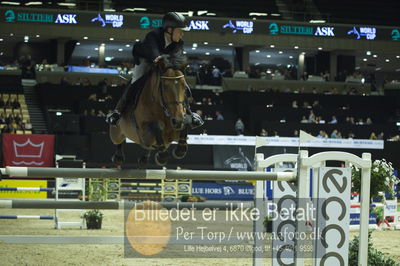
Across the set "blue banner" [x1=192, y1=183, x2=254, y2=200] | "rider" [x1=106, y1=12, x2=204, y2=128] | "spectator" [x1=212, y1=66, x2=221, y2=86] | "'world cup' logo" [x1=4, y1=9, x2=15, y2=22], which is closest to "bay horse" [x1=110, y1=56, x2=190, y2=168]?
"rider" [x1=106, y1=12, x2=204, y2=128]

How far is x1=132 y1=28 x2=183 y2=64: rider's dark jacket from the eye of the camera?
19.0 ft

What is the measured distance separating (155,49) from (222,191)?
14.8 m

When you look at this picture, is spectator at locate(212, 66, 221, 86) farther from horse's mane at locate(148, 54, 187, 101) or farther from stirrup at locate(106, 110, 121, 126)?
horse's mane at locate(148, 54, 187, 101)

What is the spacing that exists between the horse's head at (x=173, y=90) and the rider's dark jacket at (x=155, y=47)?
0.27 meters

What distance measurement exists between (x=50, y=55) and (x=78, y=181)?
1785 centimetres

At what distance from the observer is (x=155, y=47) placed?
581 centimetres

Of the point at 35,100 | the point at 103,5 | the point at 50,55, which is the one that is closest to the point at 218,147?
the point at 35,100

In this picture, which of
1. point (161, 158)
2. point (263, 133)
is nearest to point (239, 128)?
point (263, 133)

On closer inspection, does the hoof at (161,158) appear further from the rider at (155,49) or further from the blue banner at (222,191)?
the blue banner at (222,191)

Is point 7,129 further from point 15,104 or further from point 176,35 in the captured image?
point 176,35

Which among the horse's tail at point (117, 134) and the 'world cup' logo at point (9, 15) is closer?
the horse's tail at point (117, 134)

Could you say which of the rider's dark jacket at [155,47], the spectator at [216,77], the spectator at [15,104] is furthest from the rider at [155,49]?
the spectator at [216,77]

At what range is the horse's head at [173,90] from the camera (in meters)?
5.32

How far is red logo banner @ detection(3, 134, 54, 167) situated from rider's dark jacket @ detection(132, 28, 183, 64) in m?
13.8
